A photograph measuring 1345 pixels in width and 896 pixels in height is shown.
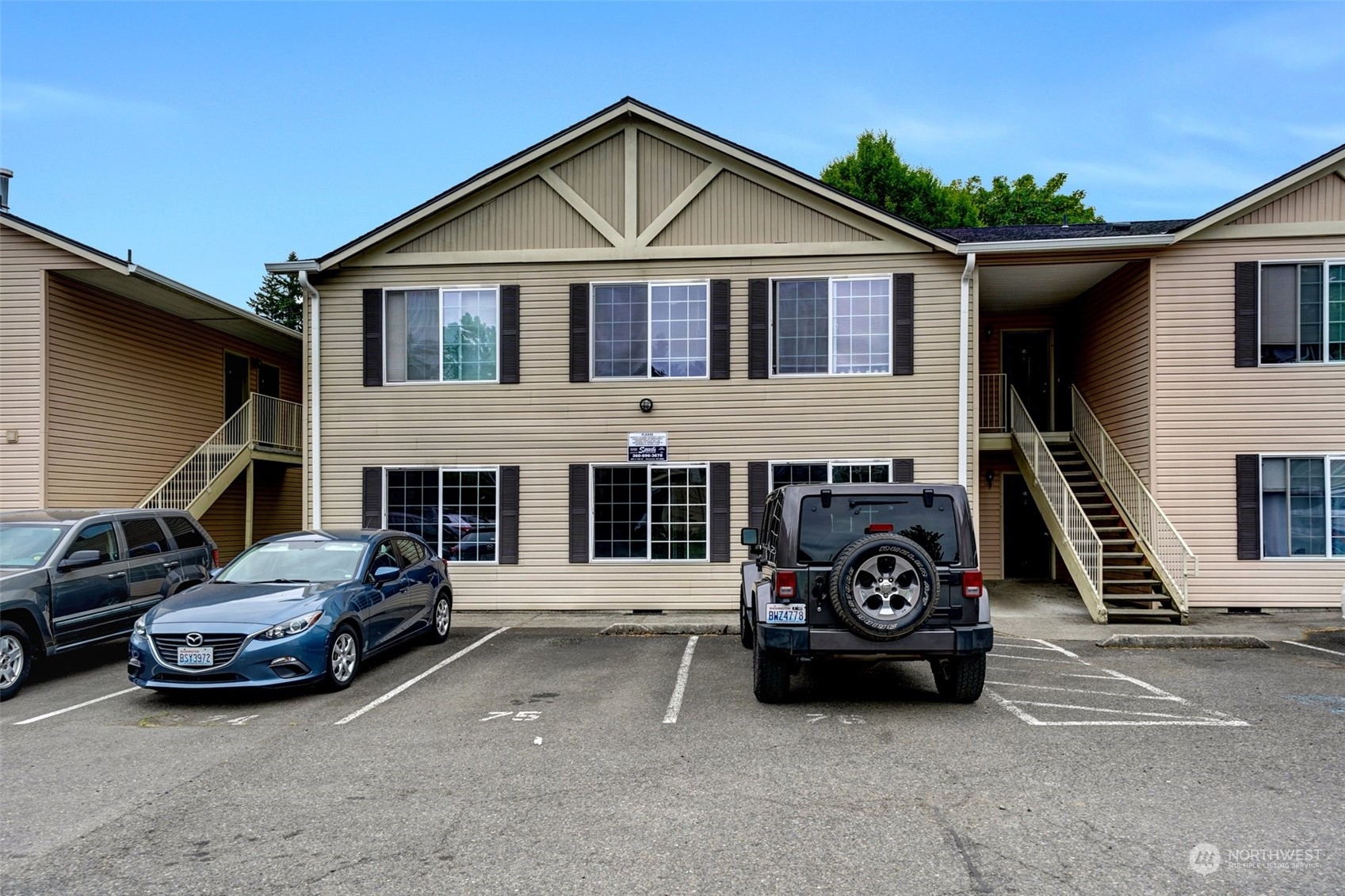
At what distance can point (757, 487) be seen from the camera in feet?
46.3

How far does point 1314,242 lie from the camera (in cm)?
1388

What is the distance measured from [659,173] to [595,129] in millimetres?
1236

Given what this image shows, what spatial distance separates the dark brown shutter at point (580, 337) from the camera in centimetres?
1445

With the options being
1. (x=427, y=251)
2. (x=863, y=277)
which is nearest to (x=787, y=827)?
(x=863, y=277)

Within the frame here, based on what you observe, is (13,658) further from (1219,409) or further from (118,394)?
(1219,409)

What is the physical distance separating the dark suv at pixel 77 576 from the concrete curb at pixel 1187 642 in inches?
450

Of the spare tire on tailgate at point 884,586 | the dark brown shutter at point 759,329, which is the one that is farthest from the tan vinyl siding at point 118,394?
the spare tire on tailgate at point 884,586

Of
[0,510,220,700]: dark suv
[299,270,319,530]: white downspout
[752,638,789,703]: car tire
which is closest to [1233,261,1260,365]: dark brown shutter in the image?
[752,638,789,703]: car tire

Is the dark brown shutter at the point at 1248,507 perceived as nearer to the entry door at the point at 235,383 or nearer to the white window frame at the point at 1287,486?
the white window frame at the point at 1287,486

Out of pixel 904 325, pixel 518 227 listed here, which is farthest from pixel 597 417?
pixel 904 325

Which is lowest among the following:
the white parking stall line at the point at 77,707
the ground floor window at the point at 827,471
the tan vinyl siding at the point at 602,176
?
the white parking stall line at the point at 77,707

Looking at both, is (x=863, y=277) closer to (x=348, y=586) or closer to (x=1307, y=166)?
(x=1307, y=166)

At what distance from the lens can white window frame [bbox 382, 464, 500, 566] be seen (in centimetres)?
1448

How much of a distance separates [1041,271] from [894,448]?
4.05 meters
